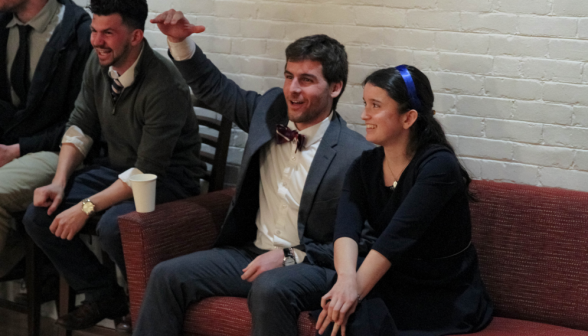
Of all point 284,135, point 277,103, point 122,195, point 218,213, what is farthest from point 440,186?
point 122,195

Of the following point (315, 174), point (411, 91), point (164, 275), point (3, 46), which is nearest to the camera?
point (411, 91)

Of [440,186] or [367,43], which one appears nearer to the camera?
[440,186]

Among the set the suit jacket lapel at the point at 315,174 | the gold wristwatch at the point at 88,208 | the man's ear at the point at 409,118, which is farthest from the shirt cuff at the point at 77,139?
the man's ear at the point at 409,118

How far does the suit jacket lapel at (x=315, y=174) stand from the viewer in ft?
7.43

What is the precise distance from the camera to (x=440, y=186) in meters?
1.95

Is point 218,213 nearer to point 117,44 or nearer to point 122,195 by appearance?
point 122,195

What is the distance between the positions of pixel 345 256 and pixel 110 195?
42.1 inches

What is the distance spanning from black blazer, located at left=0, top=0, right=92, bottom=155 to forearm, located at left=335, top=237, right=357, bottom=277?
1600 mm

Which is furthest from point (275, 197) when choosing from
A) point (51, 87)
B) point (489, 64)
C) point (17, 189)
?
point (51, 87)

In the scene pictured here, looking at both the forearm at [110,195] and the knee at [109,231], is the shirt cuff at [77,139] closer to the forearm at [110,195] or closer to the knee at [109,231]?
the forearm at [110,195]

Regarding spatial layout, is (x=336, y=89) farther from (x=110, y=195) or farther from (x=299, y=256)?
(x=110, y=195)

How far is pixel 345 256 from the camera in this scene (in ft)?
6.66

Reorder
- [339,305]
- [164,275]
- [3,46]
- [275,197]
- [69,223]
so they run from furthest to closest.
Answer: [3,46], [69,223], [275,197], [164,275], [339,305]

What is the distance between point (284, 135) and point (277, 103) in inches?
8.1
